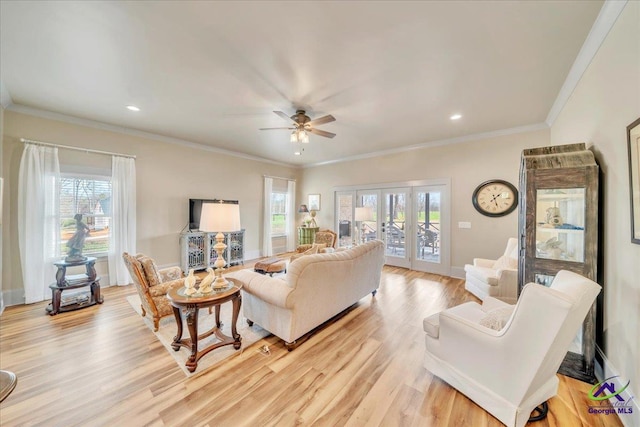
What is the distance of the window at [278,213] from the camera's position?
23.2ft

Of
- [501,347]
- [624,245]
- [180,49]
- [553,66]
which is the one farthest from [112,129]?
[624,245]

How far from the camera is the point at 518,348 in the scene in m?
1.43

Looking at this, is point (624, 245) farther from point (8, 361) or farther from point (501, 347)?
point (8, 361)

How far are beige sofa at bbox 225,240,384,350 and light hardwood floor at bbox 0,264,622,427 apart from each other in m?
0.22

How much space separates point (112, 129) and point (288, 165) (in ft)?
14.0

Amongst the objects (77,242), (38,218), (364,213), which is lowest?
(77,242)

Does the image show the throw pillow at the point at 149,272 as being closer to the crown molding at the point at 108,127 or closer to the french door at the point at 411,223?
the crown molding at the point at 108,127

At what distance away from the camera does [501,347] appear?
4.93 ft

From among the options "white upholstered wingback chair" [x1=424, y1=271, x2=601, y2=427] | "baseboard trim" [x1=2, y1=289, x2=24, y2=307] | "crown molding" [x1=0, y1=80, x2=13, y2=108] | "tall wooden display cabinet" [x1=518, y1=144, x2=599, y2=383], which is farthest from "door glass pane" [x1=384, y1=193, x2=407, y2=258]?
"baseboard trim" [x1=2, y1=289, x2=24, y2=307]

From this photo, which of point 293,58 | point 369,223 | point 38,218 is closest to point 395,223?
point 369,223

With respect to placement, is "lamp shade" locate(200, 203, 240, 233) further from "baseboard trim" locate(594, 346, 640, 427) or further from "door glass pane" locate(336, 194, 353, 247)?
"door glass pane" locate(336, 194, 353, 247)

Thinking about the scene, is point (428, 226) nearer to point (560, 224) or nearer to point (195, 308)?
point (560, 224)

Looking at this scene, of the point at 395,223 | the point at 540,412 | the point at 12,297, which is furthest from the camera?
the point at 395,223

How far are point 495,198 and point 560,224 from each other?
2511mm
